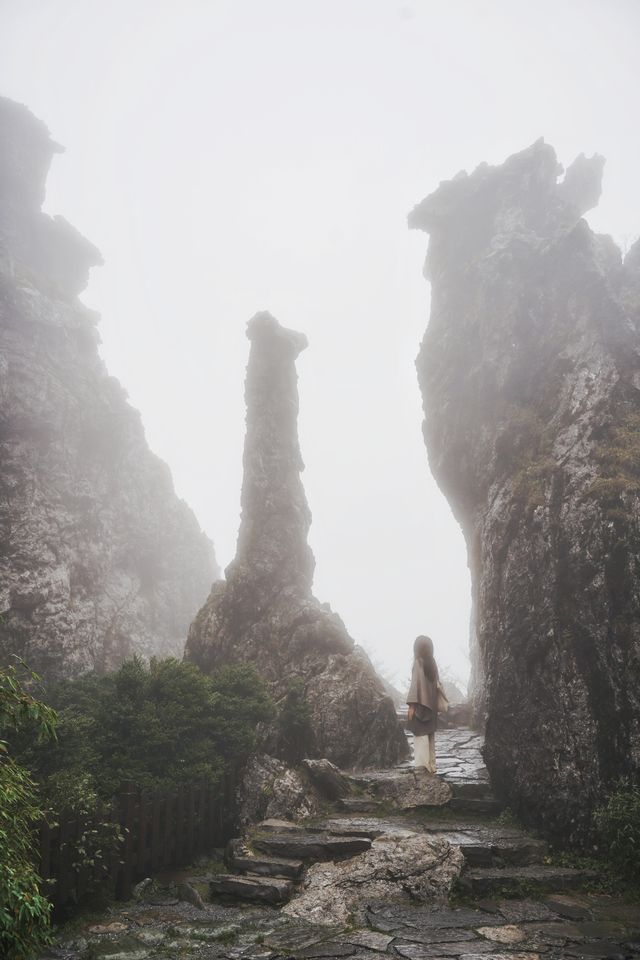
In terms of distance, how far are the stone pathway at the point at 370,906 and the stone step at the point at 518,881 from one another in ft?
0.05

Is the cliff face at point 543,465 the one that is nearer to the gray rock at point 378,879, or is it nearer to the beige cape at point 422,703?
the beige cape at point 422,703

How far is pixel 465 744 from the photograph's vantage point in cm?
1559

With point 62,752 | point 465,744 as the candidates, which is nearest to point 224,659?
point 465,744

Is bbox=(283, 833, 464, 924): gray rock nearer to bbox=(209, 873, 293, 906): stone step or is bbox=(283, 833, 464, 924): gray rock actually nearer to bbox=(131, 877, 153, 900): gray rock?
bbox=(209, 873, 293, 906): stone step

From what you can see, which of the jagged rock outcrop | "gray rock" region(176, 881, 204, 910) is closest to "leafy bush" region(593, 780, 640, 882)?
"gray rock" region(176, 881, 204, 910)

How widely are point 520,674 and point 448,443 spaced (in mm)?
7737

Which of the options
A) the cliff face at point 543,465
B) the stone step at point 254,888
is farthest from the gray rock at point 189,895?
the cliff face at point 543,465

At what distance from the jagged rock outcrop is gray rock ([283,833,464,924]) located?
17.2 ft

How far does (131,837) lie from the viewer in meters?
8.15

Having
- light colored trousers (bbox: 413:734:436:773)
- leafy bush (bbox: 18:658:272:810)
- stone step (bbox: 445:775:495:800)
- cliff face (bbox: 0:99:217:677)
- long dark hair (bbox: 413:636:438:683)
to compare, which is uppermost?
cliff face (bbox: 0:99:217:677)

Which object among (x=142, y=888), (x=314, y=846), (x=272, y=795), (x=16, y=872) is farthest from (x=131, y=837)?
(x=16, y=872)

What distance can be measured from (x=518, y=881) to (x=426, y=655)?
15.3 ft

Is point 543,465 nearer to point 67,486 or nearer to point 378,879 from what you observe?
point 378,879

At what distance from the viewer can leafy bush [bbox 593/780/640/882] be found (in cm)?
738
